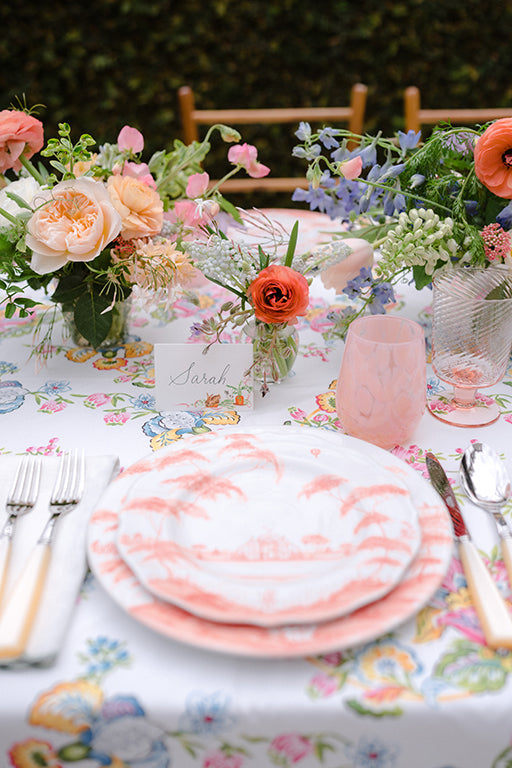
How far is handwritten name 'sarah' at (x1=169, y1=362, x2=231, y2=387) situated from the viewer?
91 centimetres

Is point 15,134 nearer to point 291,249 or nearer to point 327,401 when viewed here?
point 291,249

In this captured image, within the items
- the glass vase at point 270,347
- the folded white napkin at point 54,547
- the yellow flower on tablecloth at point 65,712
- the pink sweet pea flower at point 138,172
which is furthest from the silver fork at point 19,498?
the pink sweet pea flower at point 138,172

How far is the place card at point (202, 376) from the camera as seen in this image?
2.96ft

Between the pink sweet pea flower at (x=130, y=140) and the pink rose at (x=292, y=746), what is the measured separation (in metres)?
0.86

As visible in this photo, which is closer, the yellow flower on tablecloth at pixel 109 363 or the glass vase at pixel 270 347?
the glass vase at pixel 270 347

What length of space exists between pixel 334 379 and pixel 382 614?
519 millimetres

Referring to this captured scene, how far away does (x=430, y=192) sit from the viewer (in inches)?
37.4

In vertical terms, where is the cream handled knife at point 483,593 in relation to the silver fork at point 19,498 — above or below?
above

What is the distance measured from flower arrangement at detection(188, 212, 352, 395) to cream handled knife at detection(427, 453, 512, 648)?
1.07ft

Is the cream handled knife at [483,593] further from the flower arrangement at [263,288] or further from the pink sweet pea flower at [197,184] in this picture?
the pink sweet pea flower at [197,184]

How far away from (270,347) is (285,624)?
45 centimetres

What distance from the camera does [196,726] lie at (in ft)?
1.63

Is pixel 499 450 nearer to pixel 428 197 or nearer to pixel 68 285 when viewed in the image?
pixel 428 197

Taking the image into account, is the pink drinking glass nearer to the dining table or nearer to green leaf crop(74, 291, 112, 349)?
the dining table
